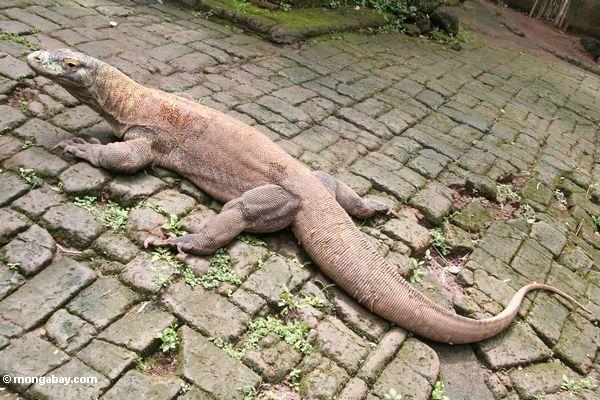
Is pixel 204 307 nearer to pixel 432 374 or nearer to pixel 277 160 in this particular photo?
pixel 277 160

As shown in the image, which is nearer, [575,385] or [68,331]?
[68,331]

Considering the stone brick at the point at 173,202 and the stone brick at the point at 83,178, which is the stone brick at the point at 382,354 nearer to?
the stone brick at the point at 173,202

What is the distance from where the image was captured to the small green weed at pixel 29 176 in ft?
14.1

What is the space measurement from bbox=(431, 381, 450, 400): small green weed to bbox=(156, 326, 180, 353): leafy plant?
1.89 meters

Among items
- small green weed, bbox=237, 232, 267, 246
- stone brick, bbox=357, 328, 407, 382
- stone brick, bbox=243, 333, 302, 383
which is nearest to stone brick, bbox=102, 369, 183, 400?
stone brick, bbox=243, 333, 302, 383

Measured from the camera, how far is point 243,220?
4305mm

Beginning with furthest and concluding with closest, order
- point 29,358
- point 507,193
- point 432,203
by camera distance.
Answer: point 507,193 < point 432,203 < point 29,358

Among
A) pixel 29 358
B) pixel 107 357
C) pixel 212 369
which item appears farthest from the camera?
pixel 212 369

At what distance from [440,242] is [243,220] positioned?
6.81 ft

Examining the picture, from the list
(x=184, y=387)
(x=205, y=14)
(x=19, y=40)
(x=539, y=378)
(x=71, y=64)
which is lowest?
(x=539, y=378)

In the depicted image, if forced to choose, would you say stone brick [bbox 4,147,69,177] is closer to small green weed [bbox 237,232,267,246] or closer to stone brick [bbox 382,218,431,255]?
small green weed [bbox 237,232,267,246]

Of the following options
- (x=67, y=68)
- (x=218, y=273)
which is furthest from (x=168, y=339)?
(x=67, y=68)

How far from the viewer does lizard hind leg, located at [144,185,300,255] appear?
4.09m

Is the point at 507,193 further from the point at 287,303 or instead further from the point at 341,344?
the point at 287,303
